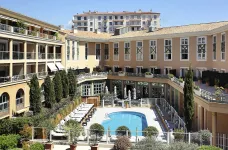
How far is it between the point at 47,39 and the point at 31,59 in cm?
477

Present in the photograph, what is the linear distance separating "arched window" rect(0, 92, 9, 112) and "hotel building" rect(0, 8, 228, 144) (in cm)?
8

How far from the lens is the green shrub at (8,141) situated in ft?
64.4

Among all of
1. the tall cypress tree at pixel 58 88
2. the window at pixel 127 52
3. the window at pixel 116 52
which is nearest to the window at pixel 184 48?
the window at pixel 127 52

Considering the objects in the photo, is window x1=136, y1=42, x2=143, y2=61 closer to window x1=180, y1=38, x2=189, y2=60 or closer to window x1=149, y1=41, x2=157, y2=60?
window x1=149, y1=41, x2=157, y2=60


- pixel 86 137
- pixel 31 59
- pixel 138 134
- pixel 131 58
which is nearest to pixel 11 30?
pixel 31 59

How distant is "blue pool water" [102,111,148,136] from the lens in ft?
103

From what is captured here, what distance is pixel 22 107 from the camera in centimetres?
3017

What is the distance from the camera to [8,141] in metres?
20.0

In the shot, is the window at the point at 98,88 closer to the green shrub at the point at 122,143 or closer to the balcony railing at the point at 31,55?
the balcony railing at the point at 31,55

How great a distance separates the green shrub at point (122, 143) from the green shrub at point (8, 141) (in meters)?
7.84

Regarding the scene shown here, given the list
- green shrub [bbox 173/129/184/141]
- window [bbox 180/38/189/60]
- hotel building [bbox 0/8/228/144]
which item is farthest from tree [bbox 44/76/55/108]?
window [bbox 180/38/189/60]

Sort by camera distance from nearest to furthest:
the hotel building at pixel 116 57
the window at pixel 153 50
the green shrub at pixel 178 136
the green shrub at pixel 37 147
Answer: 1. the green shrub at pixel 37 147
2. the green shrub at pixel 178 136
3. the hotel building at pixel 116 57
4. the window at pixel 153 50

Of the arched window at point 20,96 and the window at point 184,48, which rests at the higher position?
the window at point 184,48

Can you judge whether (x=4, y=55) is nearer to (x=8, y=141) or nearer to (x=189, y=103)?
(x=8, y=141)
